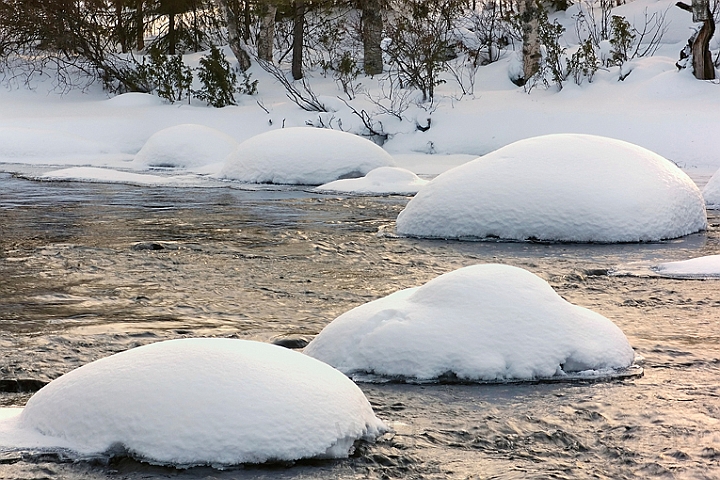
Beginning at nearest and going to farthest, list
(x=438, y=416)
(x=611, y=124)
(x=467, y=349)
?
1. (x=438, y=416)
2. (x=467, y=349)
3. (x=611, y=124)

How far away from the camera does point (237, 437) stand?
2.69 meters

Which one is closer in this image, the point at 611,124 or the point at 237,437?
the point at 237,437

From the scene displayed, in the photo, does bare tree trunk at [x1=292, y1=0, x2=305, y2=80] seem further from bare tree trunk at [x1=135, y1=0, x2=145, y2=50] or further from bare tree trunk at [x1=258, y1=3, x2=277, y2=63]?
bare tree trunk at [x1=135, y1=0, x2=145, y2=50]

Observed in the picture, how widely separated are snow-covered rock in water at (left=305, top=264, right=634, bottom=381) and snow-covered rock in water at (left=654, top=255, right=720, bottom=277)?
2.00m

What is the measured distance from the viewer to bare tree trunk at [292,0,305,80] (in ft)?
59.8

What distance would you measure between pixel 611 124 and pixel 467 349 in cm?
1048

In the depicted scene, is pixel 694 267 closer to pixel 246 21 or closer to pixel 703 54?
pixel 703 54

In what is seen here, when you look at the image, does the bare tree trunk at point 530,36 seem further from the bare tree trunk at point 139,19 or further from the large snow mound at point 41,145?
the bare tree trunk at point 139,19

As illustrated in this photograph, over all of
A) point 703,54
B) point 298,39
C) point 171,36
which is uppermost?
point 171,36

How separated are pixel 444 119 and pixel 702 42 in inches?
152

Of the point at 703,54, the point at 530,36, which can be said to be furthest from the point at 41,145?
the point at 703,54

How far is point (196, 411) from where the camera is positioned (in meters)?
2.71

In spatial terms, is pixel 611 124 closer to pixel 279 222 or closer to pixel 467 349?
pixel 279 222

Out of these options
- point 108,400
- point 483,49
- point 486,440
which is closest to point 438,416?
point 486,440
